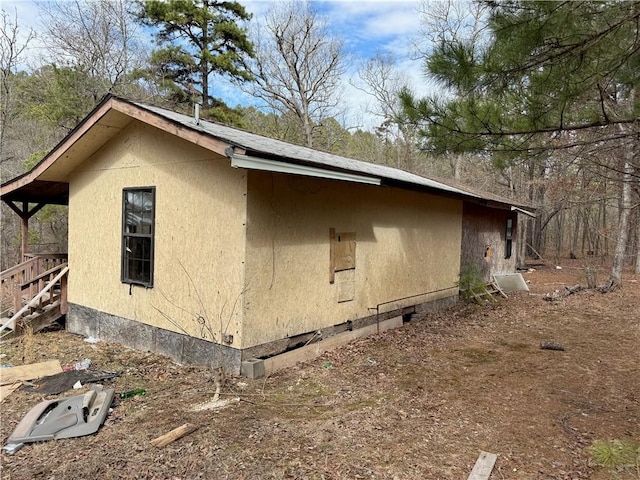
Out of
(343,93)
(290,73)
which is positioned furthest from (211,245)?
(343,93)

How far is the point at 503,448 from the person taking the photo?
3590 mm

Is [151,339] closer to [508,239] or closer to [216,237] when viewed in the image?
[216,237]

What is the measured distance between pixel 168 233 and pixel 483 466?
484 cm

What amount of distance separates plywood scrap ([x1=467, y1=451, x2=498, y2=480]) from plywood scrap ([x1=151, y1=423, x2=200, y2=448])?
7.96 ft

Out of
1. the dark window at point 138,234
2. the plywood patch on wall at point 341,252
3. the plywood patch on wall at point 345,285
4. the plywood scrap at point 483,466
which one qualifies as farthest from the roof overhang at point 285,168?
the plywood scrap at point 483,466

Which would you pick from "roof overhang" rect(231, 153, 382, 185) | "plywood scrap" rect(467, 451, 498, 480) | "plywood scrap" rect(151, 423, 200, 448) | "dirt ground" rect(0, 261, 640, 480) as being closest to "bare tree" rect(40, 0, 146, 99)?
"dirt ground" rect(0, 261, 640, 480)

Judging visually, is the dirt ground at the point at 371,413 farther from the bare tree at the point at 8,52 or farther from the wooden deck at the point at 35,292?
the bare tree at the point at 8,52

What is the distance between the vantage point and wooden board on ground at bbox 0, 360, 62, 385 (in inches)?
206

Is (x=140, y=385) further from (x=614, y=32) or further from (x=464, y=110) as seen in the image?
(x=614, y=32)

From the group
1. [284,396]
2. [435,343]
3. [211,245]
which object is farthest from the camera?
[435,343]

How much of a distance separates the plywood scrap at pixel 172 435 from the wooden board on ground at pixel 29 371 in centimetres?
275

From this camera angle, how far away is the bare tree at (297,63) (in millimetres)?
21594

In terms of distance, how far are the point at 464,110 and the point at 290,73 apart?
62.6 feet

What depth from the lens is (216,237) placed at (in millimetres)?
5445
